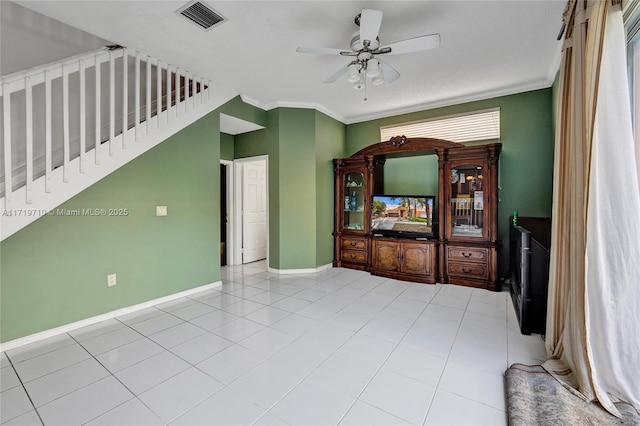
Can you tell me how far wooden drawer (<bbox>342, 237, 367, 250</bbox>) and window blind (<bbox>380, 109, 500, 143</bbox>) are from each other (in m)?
2.08

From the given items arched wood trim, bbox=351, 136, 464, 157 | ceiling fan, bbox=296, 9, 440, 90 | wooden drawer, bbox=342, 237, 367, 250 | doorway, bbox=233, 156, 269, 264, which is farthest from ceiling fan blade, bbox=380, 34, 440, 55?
doorway, bbox=233, 156, 269, 264

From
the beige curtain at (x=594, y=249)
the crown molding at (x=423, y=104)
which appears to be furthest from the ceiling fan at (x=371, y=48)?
the crown molding at (x=423, y=104)

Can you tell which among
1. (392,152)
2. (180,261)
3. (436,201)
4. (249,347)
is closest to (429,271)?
(436,201)

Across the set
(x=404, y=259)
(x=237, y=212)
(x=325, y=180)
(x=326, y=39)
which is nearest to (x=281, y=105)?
(x=325, y=180)

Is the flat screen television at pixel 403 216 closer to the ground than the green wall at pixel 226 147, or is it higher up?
closer to the ground

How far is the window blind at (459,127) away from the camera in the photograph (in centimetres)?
432

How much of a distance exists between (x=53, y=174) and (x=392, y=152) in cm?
422

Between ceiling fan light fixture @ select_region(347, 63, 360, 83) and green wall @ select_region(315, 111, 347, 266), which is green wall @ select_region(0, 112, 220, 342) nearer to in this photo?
green wall @ select_region(315, 111, 347, 266)

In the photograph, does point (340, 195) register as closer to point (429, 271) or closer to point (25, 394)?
point (429, 271)

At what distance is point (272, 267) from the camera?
4.88m

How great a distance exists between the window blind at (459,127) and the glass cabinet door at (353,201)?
45.0 inches

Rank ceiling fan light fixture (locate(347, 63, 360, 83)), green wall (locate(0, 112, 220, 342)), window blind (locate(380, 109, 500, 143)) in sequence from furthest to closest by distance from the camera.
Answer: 1. window blind (locate(380, 109, 500, 143))
2. ceiling fan light fixture (locate(347, 63, 360, 83))
3. green wall (locate(0, 112, 220, 342))

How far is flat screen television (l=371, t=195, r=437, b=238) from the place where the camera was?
4324mm

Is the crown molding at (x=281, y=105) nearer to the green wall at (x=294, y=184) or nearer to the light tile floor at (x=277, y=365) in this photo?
the green wall at (x=294, y=184)
